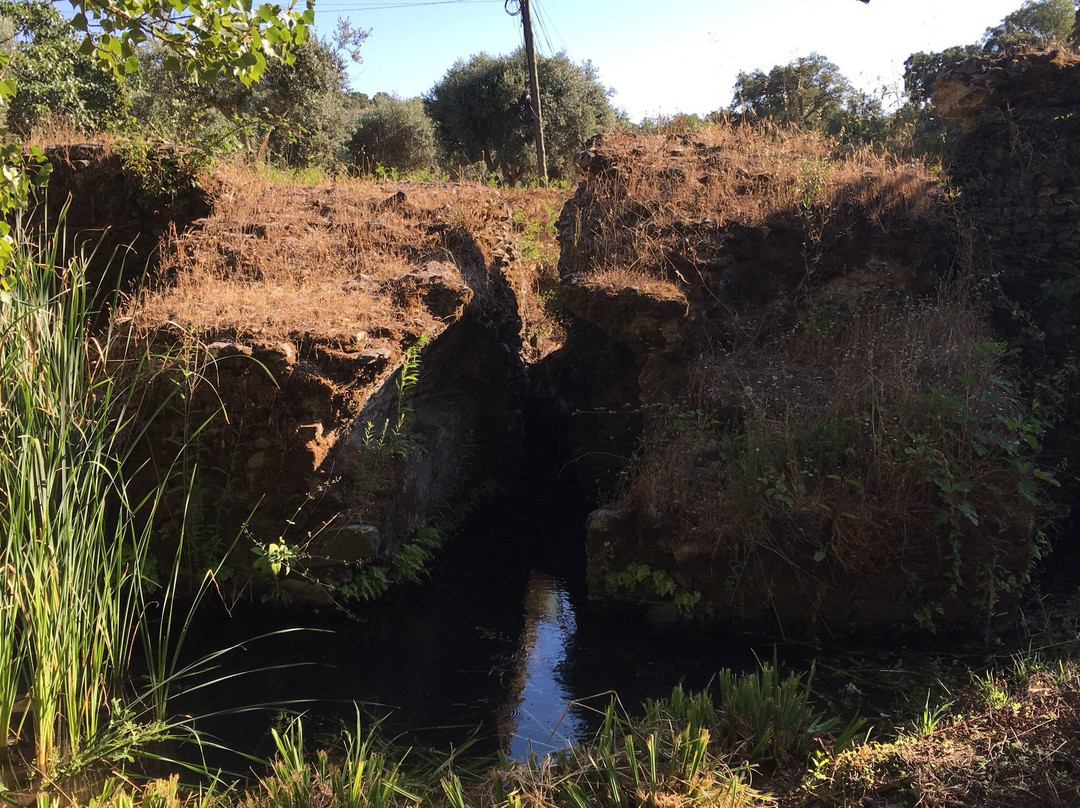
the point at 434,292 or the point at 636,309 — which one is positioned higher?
the point at 434,292

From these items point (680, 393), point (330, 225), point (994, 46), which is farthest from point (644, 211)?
point (994, 46)

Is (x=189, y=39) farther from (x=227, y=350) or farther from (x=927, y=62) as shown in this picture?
(x=927, y=62)

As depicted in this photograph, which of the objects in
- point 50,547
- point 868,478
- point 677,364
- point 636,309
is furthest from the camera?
point 677,364

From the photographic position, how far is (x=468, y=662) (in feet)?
21.2

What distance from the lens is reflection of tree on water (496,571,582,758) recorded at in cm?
530

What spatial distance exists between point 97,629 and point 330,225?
704 cm

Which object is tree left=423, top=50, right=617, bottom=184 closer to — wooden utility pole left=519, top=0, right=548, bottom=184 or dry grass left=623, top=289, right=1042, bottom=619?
wooden utility pole left=519, top=0, right=548, bottom=184

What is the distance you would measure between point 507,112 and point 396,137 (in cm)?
430

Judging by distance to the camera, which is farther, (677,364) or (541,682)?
(677,364)

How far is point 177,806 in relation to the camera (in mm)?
3822

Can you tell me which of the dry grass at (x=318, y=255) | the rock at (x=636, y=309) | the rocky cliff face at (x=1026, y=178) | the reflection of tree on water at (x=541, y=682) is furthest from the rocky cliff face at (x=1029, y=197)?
the dry grass at (x=318, y=255)

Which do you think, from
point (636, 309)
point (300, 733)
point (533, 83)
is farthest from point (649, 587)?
point (533, 83)

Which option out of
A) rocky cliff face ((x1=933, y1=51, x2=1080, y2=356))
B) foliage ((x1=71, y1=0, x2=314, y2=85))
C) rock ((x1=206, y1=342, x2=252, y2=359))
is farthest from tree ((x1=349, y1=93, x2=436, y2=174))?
foliage ((x1=71, y1=0, x2=314, y2=85))

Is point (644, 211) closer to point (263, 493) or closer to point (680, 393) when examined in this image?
point (680, 393)
